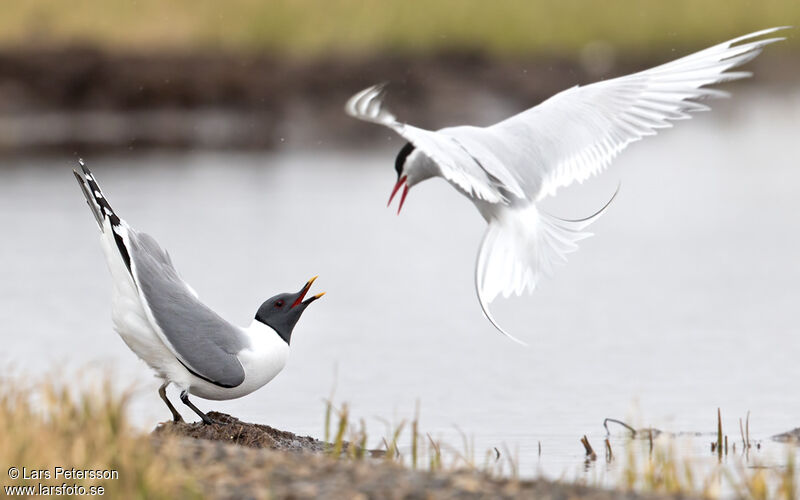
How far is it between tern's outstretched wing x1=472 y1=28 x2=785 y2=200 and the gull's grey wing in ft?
5.02

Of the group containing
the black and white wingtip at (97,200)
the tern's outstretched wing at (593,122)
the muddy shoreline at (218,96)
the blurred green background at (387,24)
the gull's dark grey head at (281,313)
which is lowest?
the gull's dark grey head at (281,313)

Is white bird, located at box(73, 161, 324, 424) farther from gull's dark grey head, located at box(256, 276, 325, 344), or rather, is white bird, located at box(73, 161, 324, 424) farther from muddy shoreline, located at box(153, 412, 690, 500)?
muddy shoreline, located at box(153, 412, 690, 500)

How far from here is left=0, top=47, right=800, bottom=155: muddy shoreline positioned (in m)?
23.3

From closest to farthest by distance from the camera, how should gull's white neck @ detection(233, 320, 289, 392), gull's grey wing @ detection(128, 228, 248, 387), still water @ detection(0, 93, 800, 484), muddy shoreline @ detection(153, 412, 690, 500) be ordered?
muddy shoreline @ detection(153, 412, 690, 500), gull's grey wing @ detection(128, 228, 248, 387), gull's white neck @ detection(233, 320, 289, 392), still water @ detection(0, 93, 800, 484)

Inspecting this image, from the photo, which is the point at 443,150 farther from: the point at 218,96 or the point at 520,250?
the point at 218,96

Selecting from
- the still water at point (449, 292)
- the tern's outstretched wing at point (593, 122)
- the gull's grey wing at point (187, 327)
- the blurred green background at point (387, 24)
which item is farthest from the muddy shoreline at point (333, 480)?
the blurred green background at point (387, 24)

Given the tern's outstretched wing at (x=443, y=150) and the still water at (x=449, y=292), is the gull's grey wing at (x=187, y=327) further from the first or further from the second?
the tern's outstretched wing at (x=443, y=150)

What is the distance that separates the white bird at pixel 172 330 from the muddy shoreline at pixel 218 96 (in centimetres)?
1634

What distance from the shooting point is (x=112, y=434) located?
5219mm

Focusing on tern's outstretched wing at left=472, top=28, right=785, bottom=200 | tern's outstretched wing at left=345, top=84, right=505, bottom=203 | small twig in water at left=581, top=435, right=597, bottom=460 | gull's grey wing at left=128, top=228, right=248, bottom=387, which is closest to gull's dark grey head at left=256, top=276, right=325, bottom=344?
gull's grey wing at left=128, top=228, right=248, bottom=387

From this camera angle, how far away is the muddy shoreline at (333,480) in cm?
464

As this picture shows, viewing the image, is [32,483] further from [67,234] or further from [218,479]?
[67,234]

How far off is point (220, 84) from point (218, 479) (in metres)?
19.5

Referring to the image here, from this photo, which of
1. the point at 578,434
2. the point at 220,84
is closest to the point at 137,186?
the point at 220,84
